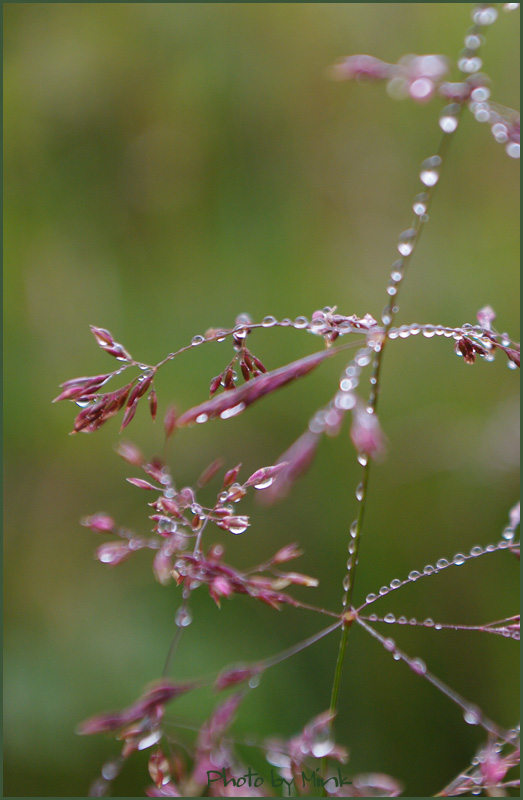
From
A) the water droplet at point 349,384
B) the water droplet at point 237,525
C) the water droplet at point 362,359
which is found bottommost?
the water droplet at point 237,525

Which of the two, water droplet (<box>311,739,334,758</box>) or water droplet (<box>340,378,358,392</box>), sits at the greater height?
water droplet (<box>340,378,358,392</box>)

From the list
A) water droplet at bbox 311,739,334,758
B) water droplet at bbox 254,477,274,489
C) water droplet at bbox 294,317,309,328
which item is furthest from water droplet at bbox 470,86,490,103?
water droplet at bbox 311,739,334,758

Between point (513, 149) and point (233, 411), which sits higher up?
point (513, 149)

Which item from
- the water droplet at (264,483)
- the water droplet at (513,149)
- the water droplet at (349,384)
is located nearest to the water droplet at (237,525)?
the water droplet at (264,483)

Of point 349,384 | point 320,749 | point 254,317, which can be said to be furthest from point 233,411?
point 254,317

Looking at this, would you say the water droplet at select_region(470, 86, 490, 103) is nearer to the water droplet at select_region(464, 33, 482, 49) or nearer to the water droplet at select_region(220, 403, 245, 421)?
the water droplet at select_region(464, 33, 482, 49)

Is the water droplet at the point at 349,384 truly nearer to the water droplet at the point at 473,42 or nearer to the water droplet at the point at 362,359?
the water droplet at the point at 362,359

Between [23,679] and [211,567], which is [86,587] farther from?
[211,567]

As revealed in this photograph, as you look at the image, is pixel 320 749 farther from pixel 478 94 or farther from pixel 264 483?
pixel 478 94
